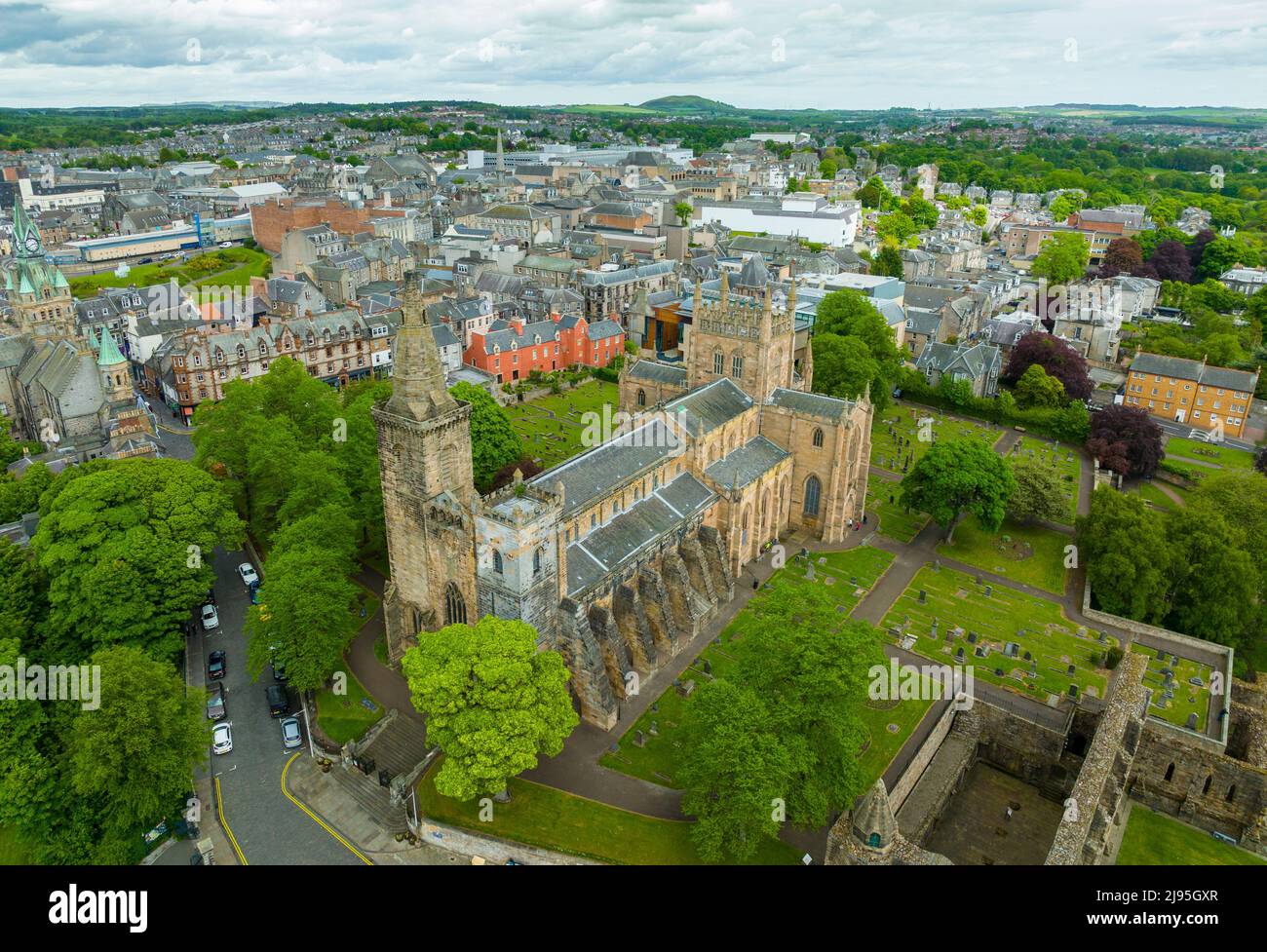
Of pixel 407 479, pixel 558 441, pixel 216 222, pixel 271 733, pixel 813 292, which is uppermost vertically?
pixel 216 222

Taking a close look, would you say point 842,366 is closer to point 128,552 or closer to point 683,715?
point 683,715

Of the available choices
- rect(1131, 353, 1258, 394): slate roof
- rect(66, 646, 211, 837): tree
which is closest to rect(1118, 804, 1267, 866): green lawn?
rect(66, 646, 211, 837): tree

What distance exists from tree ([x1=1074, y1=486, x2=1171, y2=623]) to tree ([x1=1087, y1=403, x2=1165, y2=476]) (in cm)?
2110

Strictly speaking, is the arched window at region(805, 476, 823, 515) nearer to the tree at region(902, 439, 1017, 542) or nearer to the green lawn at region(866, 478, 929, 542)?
the green lawn at region(866, 478, 929, 542)

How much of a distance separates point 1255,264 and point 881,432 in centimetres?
12179

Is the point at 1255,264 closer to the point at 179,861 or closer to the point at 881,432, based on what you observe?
the point at 881,432

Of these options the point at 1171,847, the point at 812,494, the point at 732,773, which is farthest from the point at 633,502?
the point at 1171,847

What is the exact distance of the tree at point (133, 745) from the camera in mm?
36531

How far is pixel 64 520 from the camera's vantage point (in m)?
47.6

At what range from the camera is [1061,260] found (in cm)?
14575

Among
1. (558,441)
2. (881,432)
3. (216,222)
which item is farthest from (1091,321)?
(216,222)

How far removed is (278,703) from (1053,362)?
92966 millimetres

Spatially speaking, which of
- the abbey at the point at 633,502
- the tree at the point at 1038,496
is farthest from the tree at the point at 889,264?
the tree at the point at 1038,496

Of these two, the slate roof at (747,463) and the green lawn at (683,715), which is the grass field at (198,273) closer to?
the slate roof at (747,463)
